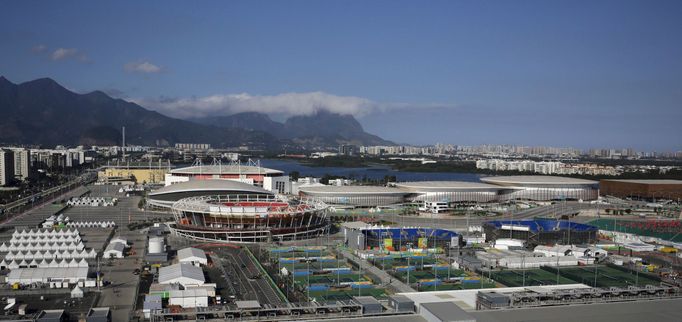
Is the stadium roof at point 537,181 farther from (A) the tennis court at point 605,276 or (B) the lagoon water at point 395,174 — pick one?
(A) the tennis court at point 605,276

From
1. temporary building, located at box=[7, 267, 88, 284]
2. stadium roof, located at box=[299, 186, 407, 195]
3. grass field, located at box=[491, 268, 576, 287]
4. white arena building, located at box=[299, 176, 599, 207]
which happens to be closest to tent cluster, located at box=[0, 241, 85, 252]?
temporary building, located at box=[7, 267, 88, 284]

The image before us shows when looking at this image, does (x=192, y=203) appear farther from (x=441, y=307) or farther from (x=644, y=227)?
(x=644, y=227)

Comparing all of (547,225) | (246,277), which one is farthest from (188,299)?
(547,225)

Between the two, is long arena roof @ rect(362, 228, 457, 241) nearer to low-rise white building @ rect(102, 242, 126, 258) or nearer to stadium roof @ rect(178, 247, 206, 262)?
stadium roof @ rect(178, 247, 206, 262)

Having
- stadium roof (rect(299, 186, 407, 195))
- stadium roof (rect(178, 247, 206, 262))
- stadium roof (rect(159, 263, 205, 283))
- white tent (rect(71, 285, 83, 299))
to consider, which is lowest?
white tent (rect(71, 285, 83, 299))

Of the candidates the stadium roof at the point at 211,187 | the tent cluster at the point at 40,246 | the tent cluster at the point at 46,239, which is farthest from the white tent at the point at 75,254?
the stadium roof at the point at 211,187

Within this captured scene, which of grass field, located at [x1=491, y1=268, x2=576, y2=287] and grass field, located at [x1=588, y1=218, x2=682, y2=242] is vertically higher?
grass field, located at [x1=491, y1=268, x2=576, y2=287]

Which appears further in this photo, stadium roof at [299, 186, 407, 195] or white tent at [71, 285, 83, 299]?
stadium roof at [299, 186, 407, 195]
